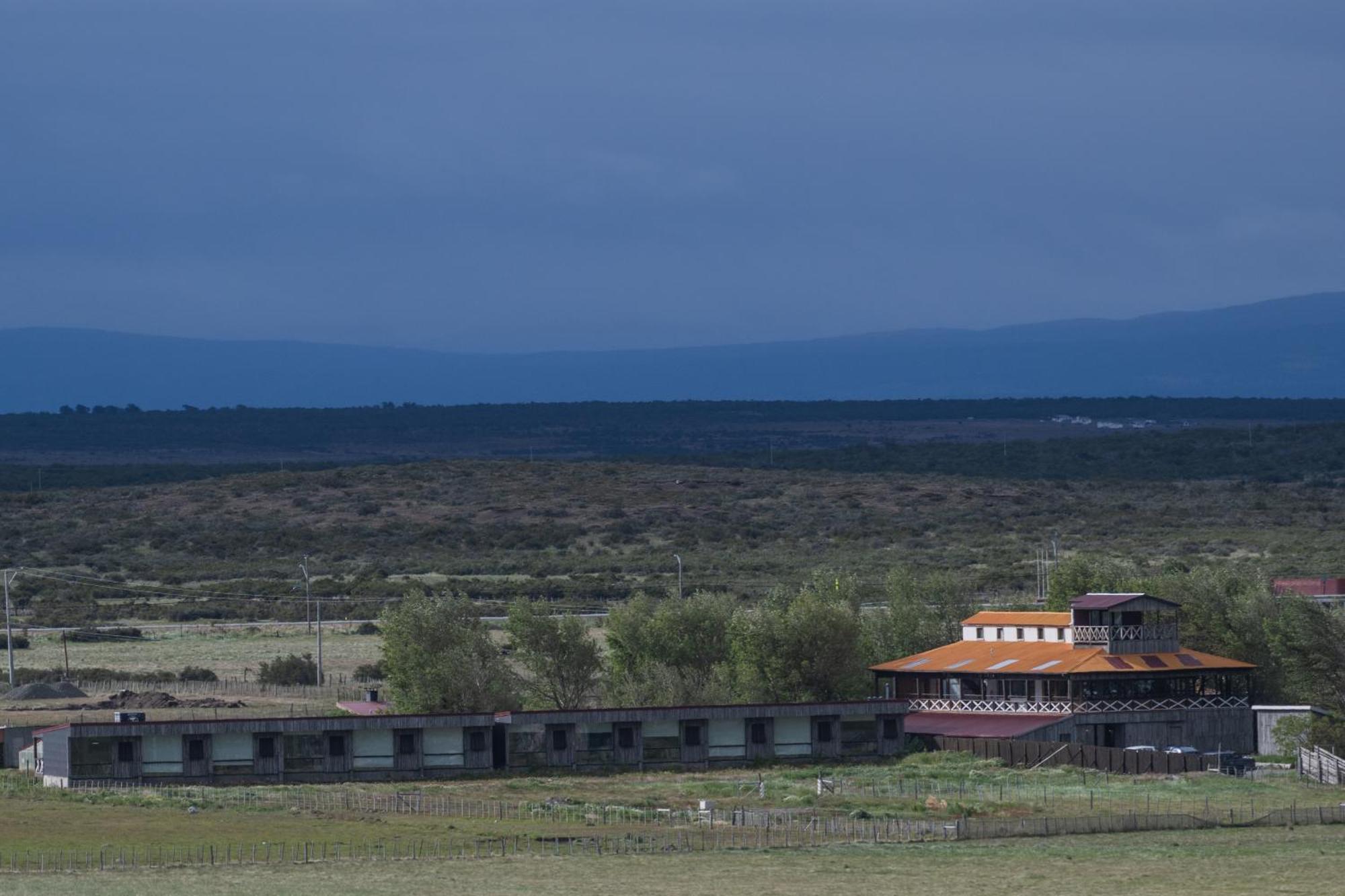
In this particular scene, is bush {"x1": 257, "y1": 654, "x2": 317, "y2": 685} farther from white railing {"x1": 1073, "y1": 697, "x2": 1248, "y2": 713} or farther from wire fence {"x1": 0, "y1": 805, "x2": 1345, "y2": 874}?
wire fence {"x1": 0, "y1": 805, "x2": 1345, "y2": 874}

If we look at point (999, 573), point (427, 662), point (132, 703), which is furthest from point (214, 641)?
point (999, 573)

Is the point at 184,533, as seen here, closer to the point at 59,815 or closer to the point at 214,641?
the point at 214,641

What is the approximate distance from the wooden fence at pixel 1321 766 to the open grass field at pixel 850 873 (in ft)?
39.3

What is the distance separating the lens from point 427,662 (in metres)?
82.4

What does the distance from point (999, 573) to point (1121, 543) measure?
2010 centimetres

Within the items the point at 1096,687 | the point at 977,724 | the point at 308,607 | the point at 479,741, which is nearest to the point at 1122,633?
the point at 1096,687

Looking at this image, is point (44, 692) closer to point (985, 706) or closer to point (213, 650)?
point (213, 650)

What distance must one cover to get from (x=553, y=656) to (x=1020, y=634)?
54.2 ft

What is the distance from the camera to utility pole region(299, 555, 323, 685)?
95.9 metres

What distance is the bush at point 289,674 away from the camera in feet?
315

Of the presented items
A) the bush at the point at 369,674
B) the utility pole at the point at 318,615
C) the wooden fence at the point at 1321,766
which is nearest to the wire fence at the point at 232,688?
the bush at the point at 369,674

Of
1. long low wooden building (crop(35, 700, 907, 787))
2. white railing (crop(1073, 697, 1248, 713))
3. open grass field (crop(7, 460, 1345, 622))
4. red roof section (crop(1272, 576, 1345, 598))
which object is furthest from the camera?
open grass field (crop(7, 460, 1345, 622))

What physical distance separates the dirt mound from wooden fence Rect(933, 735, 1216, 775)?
117 ft

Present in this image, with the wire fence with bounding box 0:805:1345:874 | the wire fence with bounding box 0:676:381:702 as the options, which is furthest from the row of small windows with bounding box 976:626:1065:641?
the wire fence with bounding box 0:676:381:702
